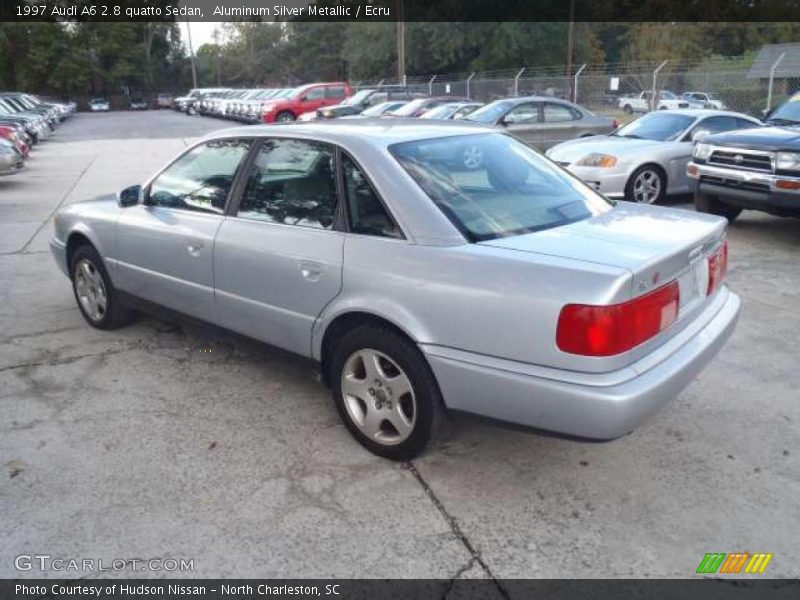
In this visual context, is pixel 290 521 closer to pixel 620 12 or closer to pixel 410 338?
pixel 410 338

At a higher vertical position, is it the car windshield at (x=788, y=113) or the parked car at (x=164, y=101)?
the parked car at (x=164, y=101)

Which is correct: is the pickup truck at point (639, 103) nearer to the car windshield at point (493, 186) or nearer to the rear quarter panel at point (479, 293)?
the car windshield at point (493, 186)

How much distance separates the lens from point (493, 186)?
3.51 metres

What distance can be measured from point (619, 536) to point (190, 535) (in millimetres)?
1748

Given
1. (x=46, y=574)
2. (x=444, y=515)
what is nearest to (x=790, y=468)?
(x=444, y=515)

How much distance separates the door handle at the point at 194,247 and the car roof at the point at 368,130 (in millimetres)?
672

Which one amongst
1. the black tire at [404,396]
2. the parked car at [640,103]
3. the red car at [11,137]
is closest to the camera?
the black tire at [404,396]

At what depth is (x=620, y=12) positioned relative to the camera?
5525cm

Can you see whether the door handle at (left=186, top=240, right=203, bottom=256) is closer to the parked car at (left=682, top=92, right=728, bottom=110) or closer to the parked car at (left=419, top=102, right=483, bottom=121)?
the parked car at (left=419, top=102, right=483, bottom=121)

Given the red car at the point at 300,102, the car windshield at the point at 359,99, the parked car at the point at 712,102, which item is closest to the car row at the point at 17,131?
the red car at the point at 300,102

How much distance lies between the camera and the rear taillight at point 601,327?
2615 millimetres

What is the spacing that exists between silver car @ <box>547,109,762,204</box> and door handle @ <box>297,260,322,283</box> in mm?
5958

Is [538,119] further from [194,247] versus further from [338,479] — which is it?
[338,479]
